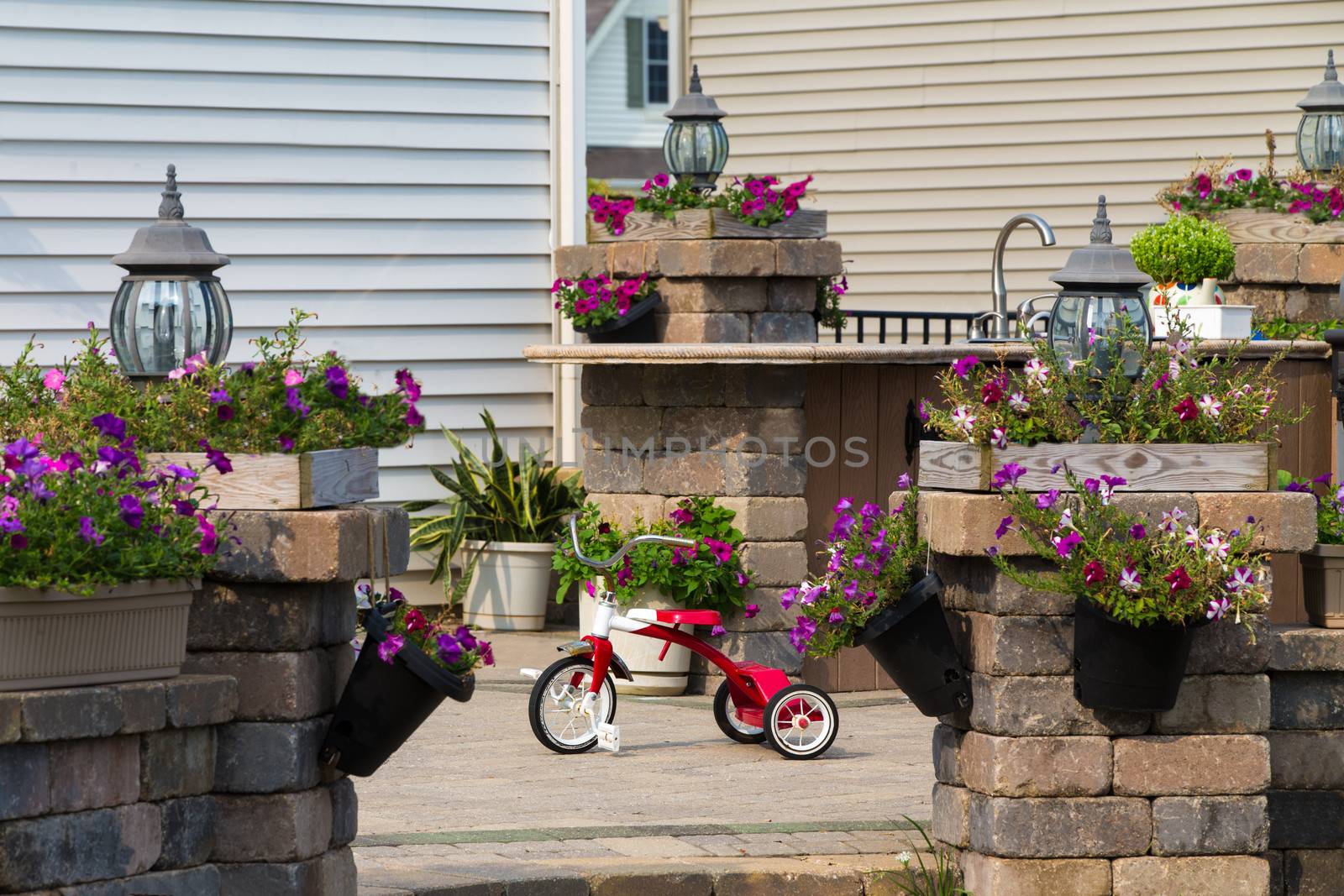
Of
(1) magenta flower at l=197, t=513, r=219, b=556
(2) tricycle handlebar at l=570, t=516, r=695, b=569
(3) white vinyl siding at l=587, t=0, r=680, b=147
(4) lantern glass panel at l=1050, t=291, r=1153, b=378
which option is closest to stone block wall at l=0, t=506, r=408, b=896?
(1) magenta flower at l=197, t=513, r=219, b=556

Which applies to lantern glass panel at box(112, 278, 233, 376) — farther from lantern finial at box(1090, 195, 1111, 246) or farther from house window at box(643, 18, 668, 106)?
house window at box(643, 18, 668, 106)

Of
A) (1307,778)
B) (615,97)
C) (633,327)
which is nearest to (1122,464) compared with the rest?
(1307,778)

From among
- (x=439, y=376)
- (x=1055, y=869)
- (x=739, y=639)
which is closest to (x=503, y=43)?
(x=439, y=376)

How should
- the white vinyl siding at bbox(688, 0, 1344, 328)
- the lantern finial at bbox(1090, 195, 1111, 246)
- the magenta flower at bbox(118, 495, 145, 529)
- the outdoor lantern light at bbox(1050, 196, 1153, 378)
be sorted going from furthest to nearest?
the white vinyl siding at bbox(688, 0, 1344, 328), the lantern finial at bbox(1090, 195, 1111, 246), the outdoor lantern light at bbox(1050, 196, 1153, 378), the magenta flower at bbox(118, 495, 145, 529)

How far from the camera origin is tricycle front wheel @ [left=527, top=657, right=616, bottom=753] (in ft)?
24.5

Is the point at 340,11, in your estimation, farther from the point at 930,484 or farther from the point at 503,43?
the point at 930,484

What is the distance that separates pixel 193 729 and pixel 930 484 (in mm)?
2052

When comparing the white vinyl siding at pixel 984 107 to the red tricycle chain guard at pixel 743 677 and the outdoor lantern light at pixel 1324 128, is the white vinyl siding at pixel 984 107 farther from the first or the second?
the red tricycle chain guard at pixel 743 677

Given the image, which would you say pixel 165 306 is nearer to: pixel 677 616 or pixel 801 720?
pixel 677 616

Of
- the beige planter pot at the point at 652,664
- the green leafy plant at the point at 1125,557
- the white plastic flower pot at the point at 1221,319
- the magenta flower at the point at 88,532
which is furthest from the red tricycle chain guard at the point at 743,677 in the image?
the magenta flower at the point at 88,532

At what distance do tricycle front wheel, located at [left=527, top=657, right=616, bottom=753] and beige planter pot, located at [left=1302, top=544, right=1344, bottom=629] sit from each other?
105 inches

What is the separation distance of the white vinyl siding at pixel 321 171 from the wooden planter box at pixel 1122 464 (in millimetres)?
4915

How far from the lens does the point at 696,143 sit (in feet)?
29.6

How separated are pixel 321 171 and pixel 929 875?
5.62 meters
